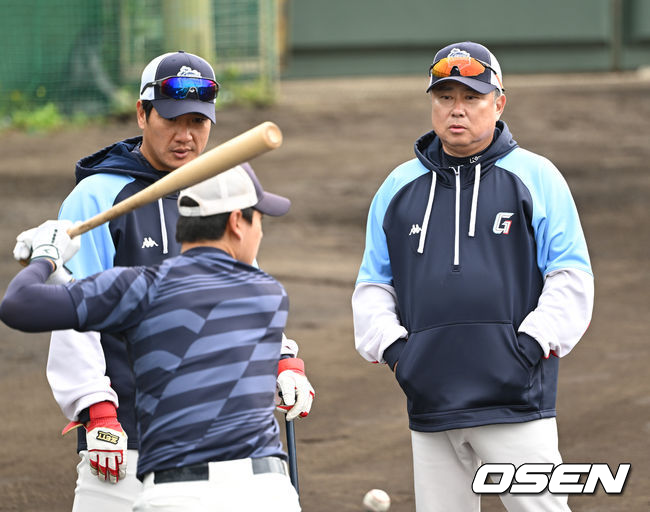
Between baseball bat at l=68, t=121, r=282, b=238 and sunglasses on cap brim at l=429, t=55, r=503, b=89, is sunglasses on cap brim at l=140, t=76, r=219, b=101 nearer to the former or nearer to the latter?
baseball bat at l=68, t=121, r=282, b=238

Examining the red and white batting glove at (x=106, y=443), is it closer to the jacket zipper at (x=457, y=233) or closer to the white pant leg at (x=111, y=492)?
the white pant leg at (x=111, y=492)

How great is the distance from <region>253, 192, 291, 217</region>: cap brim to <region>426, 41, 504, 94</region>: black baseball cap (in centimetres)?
96

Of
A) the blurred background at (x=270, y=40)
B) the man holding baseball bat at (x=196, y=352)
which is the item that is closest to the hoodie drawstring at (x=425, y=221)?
the man holding baseball bat at (x=196, y=352)

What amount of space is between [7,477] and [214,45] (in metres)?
12.4

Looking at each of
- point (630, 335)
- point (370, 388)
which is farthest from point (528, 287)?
point (630, 335)

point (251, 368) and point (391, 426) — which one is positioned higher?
point (251, 368)

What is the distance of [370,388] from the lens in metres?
8.35

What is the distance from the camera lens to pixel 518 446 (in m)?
4.02

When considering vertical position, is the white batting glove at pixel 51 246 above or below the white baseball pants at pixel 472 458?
above

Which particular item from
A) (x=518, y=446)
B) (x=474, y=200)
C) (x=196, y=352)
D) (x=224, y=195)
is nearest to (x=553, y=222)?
(x=474, y=200)

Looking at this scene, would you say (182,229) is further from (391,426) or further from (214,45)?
(214,45)

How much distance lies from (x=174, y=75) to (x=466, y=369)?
59.2 inches

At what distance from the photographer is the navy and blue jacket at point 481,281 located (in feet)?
13.2

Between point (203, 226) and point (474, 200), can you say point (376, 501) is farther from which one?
point (474, 200)
